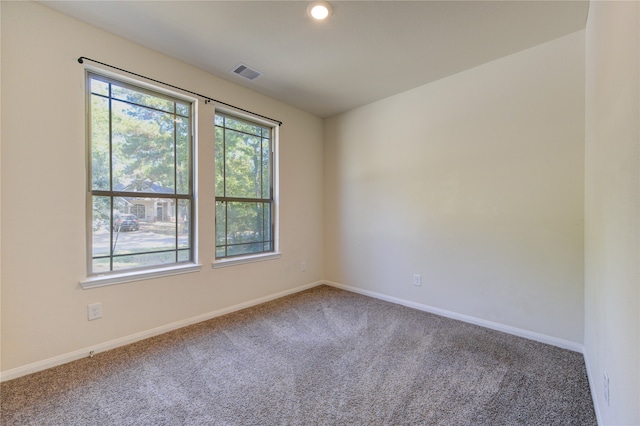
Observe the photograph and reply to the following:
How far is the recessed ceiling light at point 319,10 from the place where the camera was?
1875 millimetres

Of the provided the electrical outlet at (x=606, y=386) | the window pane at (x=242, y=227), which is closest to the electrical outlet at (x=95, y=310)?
the window pane at (x=242, y=227)

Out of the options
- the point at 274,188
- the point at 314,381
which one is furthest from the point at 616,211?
the point at 274,188

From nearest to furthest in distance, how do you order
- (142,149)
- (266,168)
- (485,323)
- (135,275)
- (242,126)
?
(135,275) < (142,149) < (485,323) < (242,126) < (266,168)

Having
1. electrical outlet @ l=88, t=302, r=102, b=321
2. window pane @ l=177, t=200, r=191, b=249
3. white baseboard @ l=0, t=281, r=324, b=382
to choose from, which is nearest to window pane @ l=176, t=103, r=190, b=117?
window pane @ l=177, t=200, r=191, b=249

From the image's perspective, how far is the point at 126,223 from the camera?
2342 mm

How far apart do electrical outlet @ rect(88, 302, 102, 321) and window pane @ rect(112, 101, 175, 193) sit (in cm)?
95

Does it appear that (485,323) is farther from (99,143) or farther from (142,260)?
(99,143)

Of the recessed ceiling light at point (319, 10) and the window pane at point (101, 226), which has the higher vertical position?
the recessed ceiling light at point (319, 10)

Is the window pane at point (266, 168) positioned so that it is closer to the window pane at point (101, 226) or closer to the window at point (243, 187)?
the window at point (243, 187)

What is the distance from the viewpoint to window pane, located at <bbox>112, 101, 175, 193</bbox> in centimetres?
229

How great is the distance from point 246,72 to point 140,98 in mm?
1035

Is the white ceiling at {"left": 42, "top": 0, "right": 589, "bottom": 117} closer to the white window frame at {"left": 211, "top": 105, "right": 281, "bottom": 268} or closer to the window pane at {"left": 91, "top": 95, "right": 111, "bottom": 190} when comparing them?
the white window frame at {"left": 211, "top": 105, "right": 281, "bottom": 268}

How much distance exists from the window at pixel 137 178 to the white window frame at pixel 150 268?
0.02m

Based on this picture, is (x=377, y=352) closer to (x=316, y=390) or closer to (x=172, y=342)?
(x=316, y=390)
